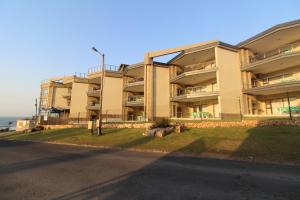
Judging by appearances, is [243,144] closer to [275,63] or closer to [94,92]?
[275,63]

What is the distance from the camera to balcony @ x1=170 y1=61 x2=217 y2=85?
99.2ft

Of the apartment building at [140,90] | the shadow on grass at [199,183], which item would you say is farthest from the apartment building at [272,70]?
the shadow on grass at [199,183]

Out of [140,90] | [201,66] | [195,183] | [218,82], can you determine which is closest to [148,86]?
[140,90]

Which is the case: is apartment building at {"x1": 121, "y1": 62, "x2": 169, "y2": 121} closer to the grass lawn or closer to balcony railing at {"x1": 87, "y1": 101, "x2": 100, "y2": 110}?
balcony railing at {"x1": 87, "y1": 101, "x2": 100, "y2": 110}

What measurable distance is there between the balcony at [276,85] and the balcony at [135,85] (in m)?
19.2

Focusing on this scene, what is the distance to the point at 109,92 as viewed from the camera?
43500 mm

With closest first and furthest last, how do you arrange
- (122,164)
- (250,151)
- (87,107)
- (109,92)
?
1. (122,164)
2. (250,151)
3. (109,92)
4. (87,107)

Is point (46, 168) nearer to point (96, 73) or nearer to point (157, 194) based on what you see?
point (157, 194)

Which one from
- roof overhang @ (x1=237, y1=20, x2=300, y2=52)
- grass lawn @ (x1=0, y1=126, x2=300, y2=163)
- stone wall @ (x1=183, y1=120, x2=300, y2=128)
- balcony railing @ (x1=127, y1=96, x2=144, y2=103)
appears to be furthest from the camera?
balcony railing @ (x1=127, y1=96, x2=144, y2=103)

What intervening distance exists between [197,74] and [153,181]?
2648 cm

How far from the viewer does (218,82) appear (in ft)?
93.0

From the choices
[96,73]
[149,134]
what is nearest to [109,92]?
[96,73]

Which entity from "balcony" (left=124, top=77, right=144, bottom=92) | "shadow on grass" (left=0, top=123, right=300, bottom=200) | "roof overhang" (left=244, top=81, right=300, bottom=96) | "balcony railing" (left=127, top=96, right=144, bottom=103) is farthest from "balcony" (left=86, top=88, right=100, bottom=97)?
"shadow on grass" (left=0, top=123, right=300, bottom=200)

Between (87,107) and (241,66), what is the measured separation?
34559 mm
